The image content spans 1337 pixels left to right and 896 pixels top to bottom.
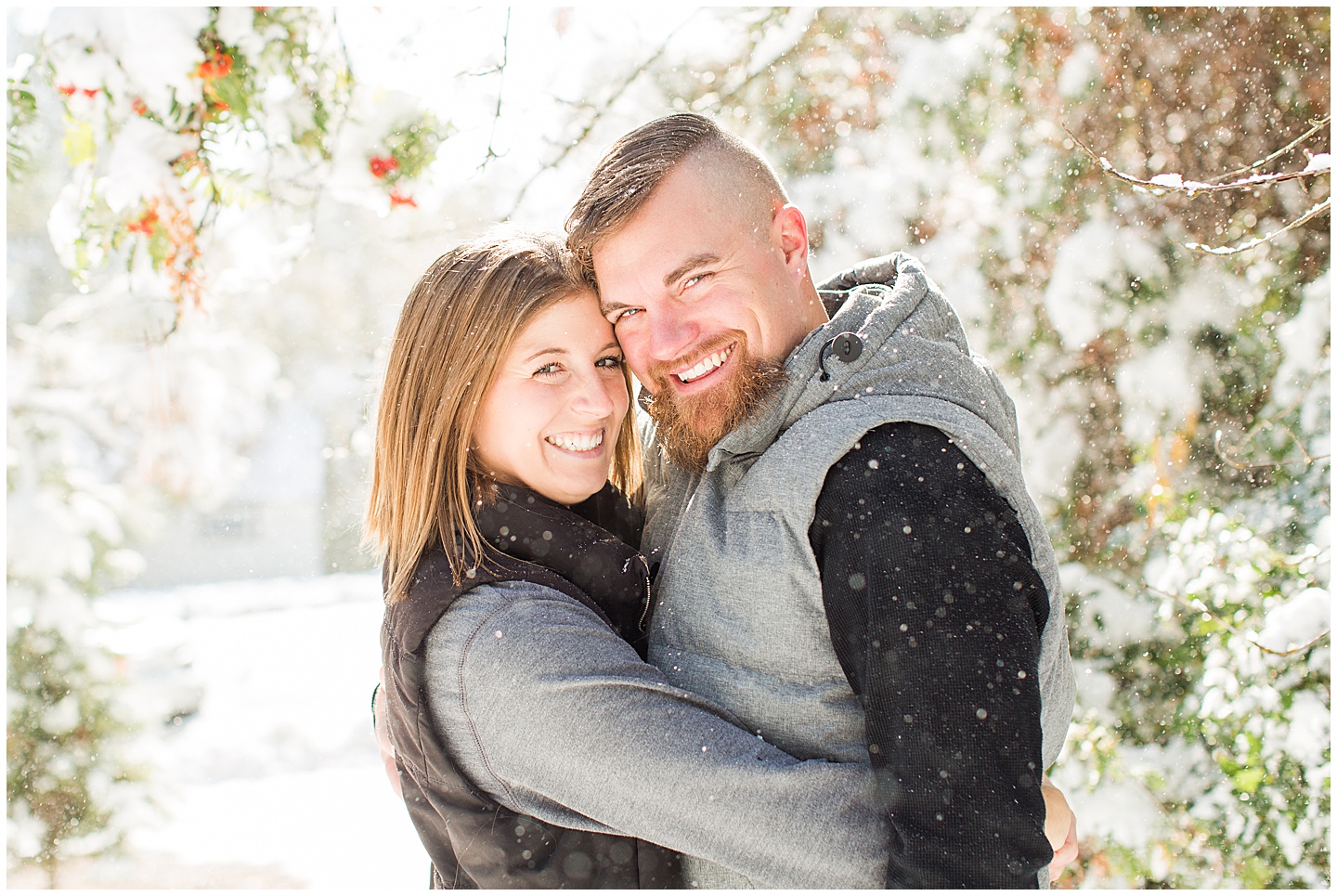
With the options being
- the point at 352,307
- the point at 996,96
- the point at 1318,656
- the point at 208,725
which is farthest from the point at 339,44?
the point at 352,307

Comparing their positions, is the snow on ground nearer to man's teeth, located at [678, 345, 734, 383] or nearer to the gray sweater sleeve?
→ the gray sweater sleeve

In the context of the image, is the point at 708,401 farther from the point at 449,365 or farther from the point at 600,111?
the point at 600,111

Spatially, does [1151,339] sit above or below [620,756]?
above

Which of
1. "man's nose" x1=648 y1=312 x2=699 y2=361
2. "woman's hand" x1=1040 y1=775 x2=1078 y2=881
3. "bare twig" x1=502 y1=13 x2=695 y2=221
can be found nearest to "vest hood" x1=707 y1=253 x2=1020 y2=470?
"man's nose" x1=648 y1=312 x2=699 y2=361

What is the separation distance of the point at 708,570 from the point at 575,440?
17.2 inches

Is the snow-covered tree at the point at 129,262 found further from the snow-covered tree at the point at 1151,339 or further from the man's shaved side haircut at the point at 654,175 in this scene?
the snow-covered tree at the point at 1151,339

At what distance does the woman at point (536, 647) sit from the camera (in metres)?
1.30

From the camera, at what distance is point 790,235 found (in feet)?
5.83

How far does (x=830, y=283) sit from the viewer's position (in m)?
1.98

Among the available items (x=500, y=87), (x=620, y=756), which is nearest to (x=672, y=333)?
(x=620, y=756)

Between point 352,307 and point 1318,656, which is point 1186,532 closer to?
point 1318,656

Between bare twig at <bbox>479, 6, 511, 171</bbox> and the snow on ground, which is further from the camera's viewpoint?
the snow on ground

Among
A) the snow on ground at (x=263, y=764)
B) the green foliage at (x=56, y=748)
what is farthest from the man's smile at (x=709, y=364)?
the green foliage at (x=56, y=748)

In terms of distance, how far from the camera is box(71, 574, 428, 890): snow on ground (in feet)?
13.5
